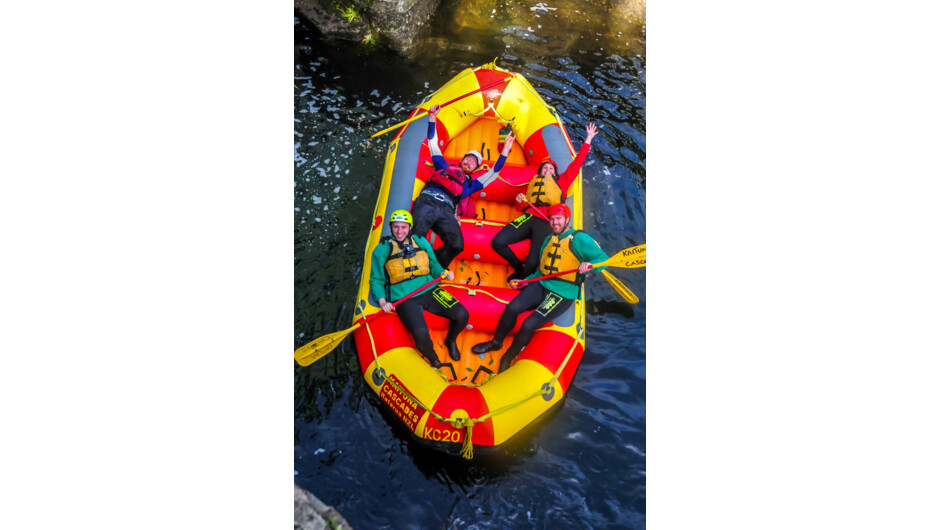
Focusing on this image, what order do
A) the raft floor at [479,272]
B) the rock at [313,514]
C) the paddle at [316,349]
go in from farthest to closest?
the raft floor at [479,272], the paddle at [316,349], the rock at [313,514]

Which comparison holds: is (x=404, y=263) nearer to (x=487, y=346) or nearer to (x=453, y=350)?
(x=453, y=350)

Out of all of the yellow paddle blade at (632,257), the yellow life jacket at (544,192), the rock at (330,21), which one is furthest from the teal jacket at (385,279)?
the rock at (330,21)

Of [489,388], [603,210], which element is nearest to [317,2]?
[603,210]

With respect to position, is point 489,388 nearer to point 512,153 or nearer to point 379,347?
point 379,347

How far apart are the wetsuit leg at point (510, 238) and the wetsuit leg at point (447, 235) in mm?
317

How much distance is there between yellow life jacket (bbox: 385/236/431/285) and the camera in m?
4.29

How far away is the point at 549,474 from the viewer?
3.95m

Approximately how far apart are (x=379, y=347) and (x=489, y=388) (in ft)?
2.90

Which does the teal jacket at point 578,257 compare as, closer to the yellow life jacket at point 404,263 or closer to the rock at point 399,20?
the yellow life jacket at point 404,263

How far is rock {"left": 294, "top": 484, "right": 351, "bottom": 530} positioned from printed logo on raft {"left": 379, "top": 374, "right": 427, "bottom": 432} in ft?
2.45

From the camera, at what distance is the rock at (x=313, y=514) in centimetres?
359

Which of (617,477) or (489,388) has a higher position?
(489,388)

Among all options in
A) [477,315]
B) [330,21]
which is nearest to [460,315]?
[477,315]

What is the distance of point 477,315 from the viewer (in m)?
4.40
